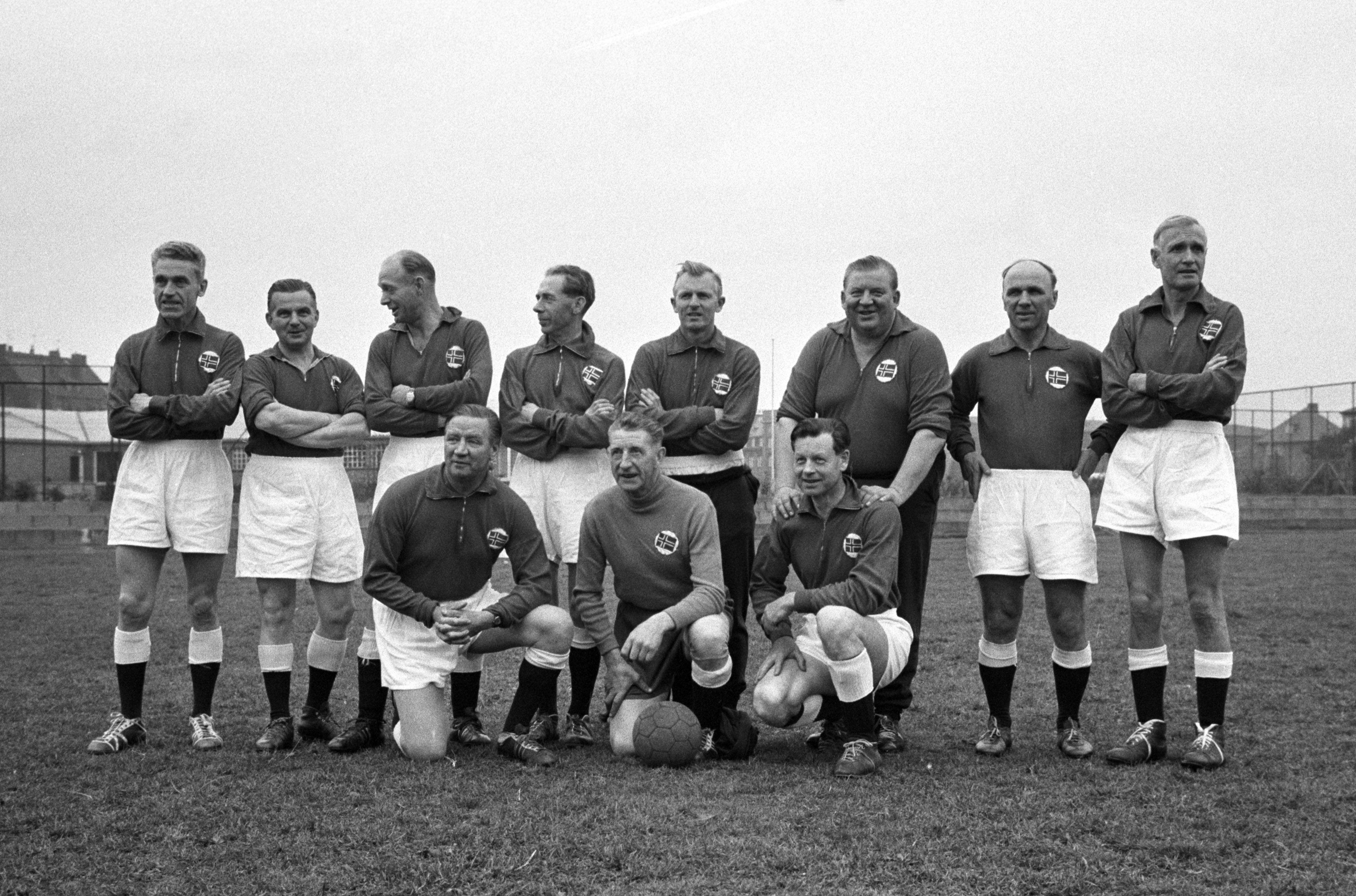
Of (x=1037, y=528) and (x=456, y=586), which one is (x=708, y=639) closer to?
(x=456, y=586)

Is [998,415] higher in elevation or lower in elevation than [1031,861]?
higher

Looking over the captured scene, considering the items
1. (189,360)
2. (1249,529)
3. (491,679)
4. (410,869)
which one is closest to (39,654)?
(491,679)

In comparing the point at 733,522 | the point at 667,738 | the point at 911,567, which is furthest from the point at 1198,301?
the point at 667,738

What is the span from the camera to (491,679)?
8266mm

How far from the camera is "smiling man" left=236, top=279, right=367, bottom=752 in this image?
608 centimetres

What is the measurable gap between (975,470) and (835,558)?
1.00m

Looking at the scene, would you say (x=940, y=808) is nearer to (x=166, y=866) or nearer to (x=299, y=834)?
(x=299, y=834)

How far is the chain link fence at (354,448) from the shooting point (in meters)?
22.3

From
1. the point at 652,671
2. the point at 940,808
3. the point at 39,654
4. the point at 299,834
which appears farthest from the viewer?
the point at 39,654

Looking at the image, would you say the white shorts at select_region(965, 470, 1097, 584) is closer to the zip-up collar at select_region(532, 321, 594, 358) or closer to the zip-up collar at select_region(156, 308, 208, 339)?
the zip-up collar at select_region(532, 321, 594, 358)

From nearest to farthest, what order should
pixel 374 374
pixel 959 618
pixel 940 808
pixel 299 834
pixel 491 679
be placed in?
pixel 299 834 → pixel 940 808 → pixel 374 374 → pixel 491 679 → pixel 959 618

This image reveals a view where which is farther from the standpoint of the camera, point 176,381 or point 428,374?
point 428,374

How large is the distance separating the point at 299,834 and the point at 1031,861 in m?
2.54

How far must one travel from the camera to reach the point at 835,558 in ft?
18.7
